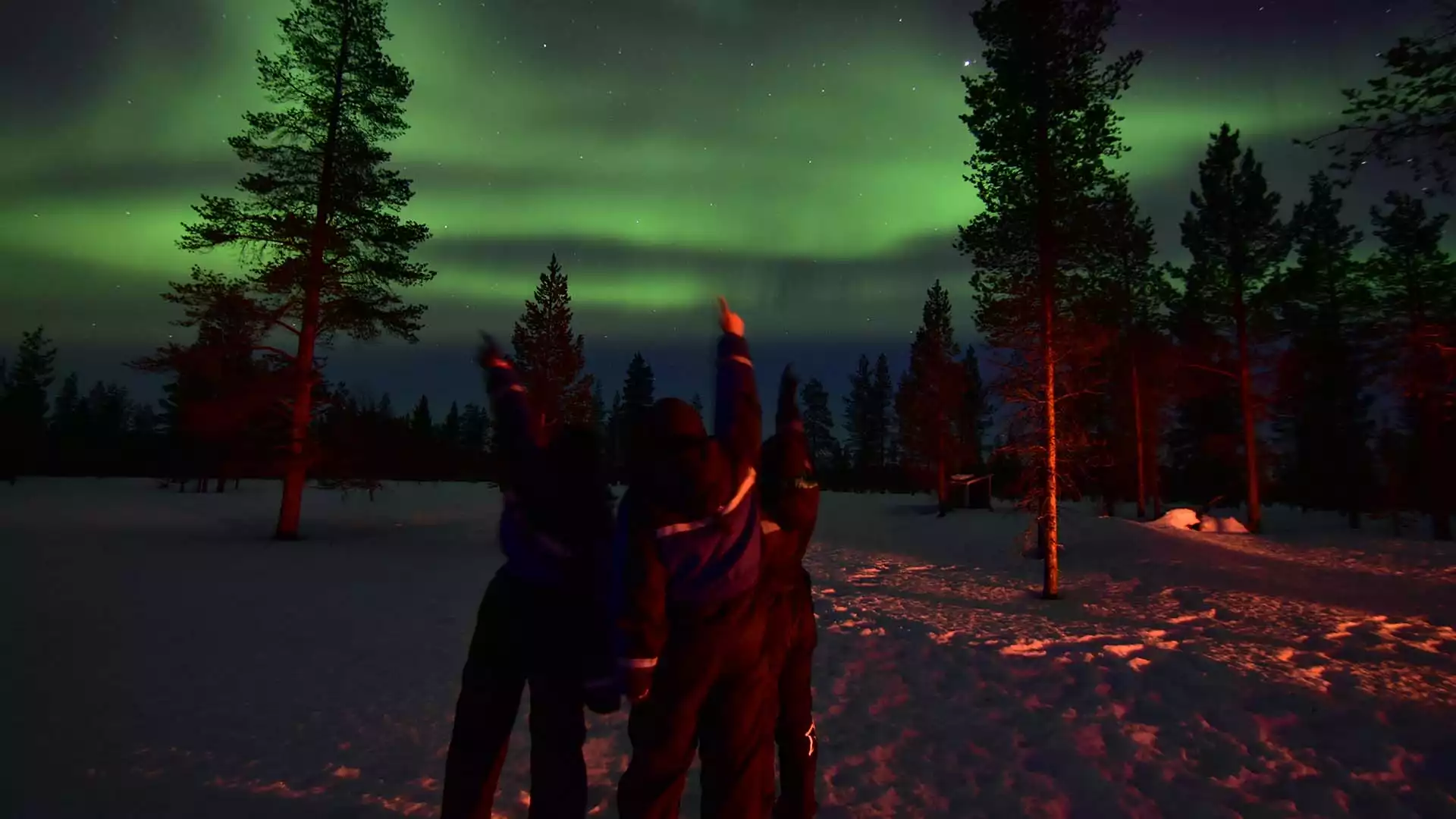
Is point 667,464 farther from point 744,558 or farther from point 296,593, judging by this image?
point 296,593

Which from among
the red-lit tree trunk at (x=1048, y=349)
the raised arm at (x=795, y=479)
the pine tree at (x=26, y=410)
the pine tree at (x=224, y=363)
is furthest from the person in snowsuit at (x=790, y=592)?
the pine tree at (x=26, y=410)

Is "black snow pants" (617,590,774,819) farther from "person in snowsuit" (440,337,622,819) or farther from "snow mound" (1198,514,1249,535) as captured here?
"snow mound" (1198,514,1249,535)

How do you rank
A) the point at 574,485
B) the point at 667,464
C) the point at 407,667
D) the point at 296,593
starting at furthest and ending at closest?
1. the point at 296,593
2. the point at 407,667
3. the point at 574,485
4. the point at 667,464

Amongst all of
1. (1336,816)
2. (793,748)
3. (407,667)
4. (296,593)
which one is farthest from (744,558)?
(296,593)

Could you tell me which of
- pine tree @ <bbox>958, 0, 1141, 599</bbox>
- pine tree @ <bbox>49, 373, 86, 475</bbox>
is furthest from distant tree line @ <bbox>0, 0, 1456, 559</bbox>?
pine tree @ <bbox>49, 373, 86, 475</bbox>

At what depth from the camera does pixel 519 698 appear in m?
3.64

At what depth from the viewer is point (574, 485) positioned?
12.0 feet

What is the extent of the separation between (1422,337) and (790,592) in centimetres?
836

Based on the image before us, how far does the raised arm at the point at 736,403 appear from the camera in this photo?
335 centimetres

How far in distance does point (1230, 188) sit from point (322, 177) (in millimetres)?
30320

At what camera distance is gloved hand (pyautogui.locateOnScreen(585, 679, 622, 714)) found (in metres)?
3.30

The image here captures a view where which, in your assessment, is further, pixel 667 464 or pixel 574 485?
pixel 574 485

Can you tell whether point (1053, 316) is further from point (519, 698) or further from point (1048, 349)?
point (519, 698)

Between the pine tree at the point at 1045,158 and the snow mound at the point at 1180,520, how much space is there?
13.6 meters
